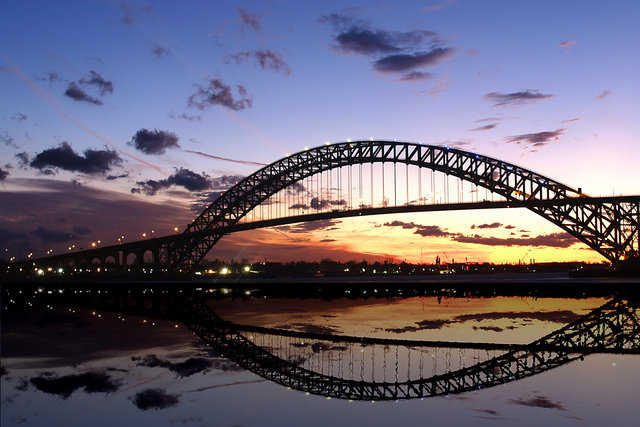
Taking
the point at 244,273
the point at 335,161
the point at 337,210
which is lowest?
the point at 244,273

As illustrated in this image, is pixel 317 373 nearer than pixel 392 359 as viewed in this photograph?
Yes

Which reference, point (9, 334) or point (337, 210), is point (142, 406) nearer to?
point (9, 334)

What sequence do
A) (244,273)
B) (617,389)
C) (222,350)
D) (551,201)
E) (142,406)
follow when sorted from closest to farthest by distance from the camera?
(142,406)
(617,389)
(222,350)
(551,201)
(244,273)

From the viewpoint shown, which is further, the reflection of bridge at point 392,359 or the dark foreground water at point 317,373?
the reflection of bridge at point 392,359

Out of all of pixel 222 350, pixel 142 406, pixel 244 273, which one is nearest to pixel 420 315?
pixel 222 350
